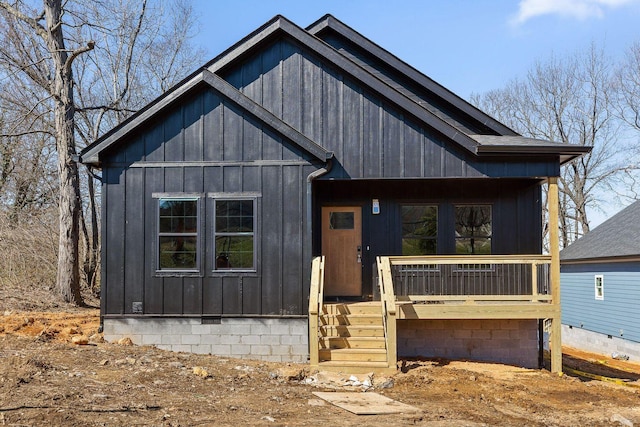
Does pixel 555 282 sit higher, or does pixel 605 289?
pixel 555 282

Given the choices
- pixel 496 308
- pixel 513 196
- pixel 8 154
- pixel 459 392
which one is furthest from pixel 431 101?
pixel 8 154

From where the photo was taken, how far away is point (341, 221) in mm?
13148

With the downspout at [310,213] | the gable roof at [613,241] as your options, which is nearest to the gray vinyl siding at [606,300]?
the gable roof at [613,241]

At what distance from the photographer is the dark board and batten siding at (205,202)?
11289 mm

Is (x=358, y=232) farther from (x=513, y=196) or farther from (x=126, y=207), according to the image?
(x=126, y=207)

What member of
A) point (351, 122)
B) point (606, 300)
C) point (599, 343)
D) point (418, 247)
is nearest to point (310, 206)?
point (351, 122)

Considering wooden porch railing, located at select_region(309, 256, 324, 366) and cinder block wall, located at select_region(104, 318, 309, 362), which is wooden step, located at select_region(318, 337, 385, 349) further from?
→ cinder block wall, located at select_region(104, 318, 309, 362)

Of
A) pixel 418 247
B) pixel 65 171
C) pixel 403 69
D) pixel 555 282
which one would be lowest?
pixel 555 282

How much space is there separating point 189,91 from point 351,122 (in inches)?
127

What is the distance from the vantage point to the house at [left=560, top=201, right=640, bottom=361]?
19.2 m

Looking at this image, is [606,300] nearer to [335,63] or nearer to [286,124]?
[335,63]

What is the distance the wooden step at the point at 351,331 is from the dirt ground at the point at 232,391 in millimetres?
747

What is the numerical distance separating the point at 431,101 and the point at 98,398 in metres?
9.98

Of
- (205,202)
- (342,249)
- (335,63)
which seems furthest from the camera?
(342,249)
